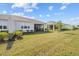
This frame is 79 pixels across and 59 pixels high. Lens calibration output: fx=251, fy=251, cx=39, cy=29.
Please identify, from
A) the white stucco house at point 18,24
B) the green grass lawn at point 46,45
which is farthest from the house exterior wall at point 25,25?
the green grass lawn at point 46,45

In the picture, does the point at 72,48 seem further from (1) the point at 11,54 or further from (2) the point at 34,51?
(1) the point at 11,54

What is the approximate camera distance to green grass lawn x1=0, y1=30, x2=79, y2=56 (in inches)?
240

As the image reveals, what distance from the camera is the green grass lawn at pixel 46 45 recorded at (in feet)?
20.0

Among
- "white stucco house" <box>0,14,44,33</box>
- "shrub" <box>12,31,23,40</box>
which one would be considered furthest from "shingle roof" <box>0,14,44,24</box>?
"shrub" <box>12,31,23,40</box>

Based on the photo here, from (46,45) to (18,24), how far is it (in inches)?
34.0

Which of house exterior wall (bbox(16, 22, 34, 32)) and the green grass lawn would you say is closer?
the green grass lawn

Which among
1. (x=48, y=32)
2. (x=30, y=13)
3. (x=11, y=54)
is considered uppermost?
(x=30, y=13)

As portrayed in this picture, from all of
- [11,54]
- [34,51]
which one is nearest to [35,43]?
[34,51]

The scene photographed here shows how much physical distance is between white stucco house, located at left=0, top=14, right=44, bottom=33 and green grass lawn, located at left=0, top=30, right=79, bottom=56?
8.0 inches

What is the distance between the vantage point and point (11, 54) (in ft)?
19.9

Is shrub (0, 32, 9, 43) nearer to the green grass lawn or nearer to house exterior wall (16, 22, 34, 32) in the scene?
the green grass lawn

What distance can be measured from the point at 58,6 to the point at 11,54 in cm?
163

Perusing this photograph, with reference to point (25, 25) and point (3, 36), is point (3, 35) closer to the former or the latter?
point (3, 36)

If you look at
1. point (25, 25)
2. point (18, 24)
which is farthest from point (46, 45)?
point (18, 24)
